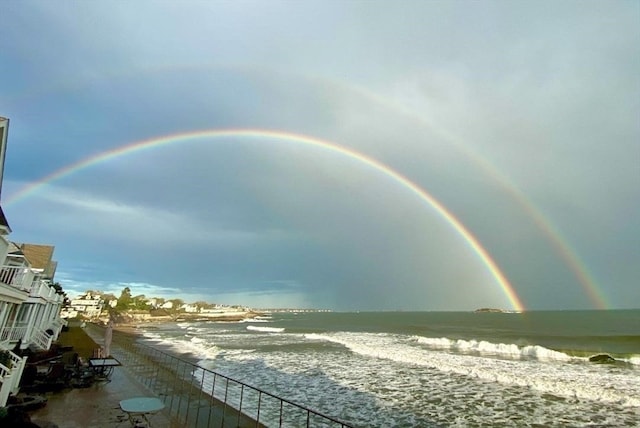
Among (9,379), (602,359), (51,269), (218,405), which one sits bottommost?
(218,405)

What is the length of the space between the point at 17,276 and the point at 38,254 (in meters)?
15.0

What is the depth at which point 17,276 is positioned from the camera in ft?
70.5

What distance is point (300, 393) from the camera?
1841 centimetres

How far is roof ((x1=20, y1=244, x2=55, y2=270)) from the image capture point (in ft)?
106

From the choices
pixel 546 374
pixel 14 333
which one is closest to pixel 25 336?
pixel 14 333

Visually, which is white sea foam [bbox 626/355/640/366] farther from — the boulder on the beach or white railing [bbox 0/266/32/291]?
white railing [bbox 0/266/32/291]

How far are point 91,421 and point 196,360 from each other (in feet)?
63.5

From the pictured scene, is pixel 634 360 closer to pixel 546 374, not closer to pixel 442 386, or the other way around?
pixel 546 374

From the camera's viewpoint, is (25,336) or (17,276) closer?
(25,336)

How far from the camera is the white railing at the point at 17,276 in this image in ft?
64.0

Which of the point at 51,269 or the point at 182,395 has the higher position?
the point at 51,269

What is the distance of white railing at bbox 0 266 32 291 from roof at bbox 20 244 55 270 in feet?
39.4

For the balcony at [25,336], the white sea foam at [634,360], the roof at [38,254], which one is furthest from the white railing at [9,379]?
the white sea foam at [634,360]

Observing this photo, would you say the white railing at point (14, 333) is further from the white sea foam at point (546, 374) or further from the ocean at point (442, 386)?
the white sea foam at point (546, 374)
